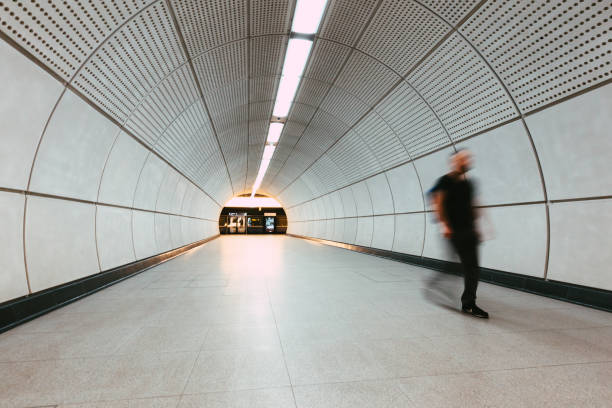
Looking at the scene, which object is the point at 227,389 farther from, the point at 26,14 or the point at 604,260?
the point at 604,260

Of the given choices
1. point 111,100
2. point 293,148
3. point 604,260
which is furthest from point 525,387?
point 293,148

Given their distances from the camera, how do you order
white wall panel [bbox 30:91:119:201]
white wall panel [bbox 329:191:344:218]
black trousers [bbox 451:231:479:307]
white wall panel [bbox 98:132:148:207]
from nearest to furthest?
black trousers [bbox 451:231:479:307] < white wall panel [bbox 30:91:119:201] < white wall panel [bbox 98:132:148:207] < white wall panel [bbox 329:191:344:218]

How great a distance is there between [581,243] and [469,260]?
7.20 feet

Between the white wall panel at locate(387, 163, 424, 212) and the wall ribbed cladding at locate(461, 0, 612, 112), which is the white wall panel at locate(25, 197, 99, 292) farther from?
the white wall panel at locate(387, 163, 424, 212)

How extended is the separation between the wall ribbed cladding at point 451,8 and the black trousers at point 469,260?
3.47 metres

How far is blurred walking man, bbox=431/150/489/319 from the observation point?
373 centimetres

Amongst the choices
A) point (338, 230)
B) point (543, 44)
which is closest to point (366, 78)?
point (543, 44)

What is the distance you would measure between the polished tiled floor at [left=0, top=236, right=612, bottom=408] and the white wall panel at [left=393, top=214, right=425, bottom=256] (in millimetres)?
4085

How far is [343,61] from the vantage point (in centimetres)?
684

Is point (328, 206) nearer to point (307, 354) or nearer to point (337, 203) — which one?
point (337, 203)

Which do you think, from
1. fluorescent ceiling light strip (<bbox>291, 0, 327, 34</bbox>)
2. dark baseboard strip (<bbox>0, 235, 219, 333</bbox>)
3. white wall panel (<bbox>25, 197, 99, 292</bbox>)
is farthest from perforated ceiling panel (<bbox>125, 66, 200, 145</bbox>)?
dark baseboard strip (<bbox>0, 235, 219, 333</bbox>)

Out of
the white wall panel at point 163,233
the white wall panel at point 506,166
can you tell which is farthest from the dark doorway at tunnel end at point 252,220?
the white wall panel at point 506,166

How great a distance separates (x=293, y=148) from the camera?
594 inches

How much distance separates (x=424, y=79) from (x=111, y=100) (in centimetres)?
610
